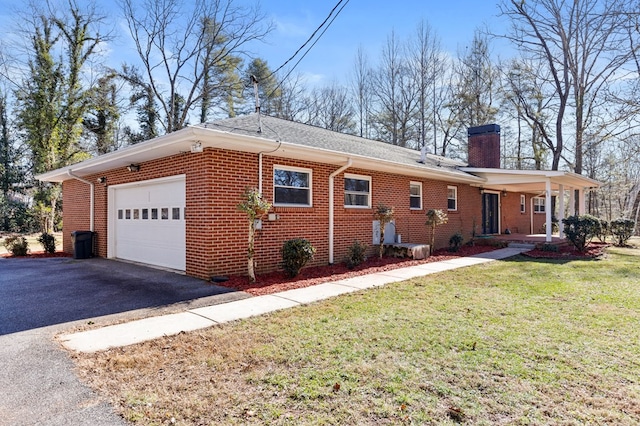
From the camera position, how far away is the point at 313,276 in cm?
793

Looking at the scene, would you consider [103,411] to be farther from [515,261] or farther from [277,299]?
[515,261]

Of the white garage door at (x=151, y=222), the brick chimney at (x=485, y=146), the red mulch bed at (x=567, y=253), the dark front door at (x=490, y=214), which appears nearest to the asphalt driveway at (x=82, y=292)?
the white garage door at (x=151, y=222)

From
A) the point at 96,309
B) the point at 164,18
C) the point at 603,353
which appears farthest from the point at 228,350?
the point at 164,18

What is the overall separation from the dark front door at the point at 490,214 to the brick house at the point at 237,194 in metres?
2.87

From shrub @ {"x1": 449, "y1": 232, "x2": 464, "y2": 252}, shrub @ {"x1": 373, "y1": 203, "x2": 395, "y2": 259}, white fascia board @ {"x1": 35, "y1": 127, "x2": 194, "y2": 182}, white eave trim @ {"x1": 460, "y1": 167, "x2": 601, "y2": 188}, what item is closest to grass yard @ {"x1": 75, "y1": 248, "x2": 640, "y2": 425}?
white fascia board @ {"x1": 35, "y1": 127, "x2": 194, "y2": 182}

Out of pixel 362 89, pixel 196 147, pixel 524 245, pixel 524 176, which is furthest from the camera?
pixel 362 89

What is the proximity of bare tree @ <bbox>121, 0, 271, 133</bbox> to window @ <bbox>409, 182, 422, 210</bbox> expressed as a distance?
13.2m

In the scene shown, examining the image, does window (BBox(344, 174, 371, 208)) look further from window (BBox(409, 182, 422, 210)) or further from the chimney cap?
the chimney cap

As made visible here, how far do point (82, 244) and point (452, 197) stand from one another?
13032mm

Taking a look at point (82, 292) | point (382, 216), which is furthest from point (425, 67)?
point (82, 292)

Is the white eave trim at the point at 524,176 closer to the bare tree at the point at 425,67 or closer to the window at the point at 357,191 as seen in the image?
the window at the point at 357,191

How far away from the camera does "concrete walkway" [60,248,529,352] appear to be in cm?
408

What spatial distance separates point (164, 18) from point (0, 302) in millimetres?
20512

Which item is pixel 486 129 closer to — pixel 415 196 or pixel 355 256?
pixel 415 196
